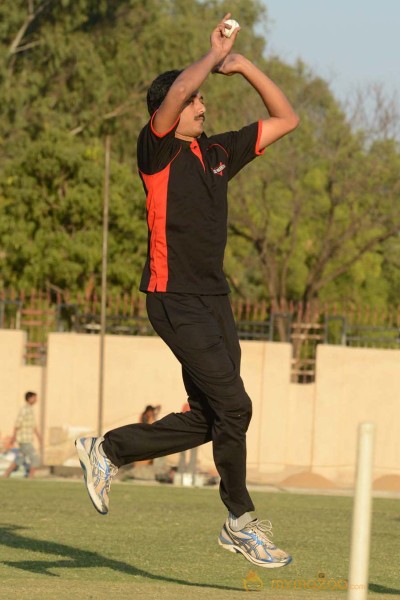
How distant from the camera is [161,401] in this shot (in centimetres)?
2311

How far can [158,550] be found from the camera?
27.0 feet

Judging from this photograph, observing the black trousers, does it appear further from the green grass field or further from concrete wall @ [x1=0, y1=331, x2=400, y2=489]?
concrete wall @ [x1=0, y1=331, x2=400, y2=489]

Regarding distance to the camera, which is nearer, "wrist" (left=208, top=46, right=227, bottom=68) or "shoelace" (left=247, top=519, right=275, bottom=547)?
"wrist" (left=208, top=46, right=227, bottom=68)

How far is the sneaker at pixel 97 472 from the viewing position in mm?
6188

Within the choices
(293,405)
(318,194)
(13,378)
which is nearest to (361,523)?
(293,405)

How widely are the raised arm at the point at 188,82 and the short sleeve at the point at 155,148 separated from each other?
0.04 meters

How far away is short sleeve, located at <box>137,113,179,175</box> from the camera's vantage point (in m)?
5.81

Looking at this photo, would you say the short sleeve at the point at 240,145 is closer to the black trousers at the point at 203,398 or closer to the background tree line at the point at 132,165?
the black trousers at the point at 203,398

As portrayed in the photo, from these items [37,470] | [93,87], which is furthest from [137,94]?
[37,470]

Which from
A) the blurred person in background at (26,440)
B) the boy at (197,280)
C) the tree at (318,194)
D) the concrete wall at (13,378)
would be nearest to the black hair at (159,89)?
the boy at (197,280)

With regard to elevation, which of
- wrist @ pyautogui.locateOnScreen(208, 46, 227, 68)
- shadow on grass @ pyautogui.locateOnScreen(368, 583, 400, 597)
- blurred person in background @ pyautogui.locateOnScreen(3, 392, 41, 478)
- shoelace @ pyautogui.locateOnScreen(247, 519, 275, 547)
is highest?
wrist @ pyautogui.locateOnScreen(208, 46, 227, 68)

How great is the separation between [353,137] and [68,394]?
14.0 meters

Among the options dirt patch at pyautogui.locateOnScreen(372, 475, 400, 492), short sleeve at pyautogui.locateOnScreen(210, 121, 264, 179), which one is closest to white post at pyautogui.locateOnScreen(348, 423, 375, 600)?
short sleeve at pyautogui.locateOnScreen(210, 121, 264, 179)

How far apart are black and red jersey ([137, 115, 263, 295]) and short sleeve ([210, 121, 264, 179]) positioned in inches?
2.5
